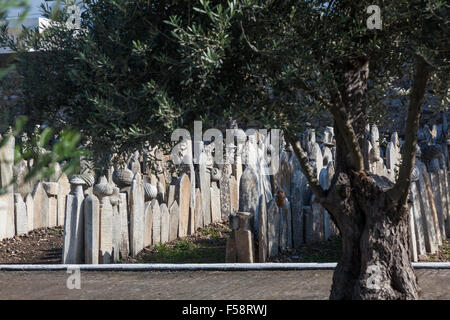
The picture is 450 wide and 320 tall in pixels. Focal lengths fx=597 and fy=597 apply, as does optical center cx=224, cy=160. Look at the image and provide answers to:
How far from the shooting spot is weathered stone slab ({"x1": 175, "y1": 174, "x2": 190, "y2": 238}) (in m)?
8.16

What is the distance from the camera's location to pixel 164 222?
7.85m

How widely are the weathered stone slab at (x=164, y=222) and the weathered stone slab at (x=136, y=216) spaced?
452mm

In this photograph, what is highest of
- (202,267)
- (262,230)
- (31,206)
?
(31,206)

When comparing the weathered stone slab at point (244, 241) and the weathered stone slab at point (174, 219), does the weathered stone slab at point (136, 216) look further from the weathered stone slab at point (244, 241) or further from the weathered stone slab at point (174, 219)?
the weathered stone slab at point (244, 241)

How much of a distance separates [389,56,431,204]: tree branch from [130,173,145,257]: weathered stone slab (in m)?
3.54

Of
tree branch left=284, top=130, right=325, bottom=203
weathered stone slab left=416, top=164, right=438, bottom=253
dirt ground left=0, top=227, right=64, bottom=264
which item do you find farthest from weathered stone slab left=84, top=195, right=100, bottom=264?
weathered stone slab left=416, top=164, right=438, bottom=253

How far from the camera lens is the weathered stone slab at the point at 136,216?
7164 mm

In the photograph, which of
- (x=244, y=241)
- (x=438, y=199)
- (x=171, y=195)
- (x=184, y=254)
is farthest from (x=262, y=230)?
(x=438, y=199)

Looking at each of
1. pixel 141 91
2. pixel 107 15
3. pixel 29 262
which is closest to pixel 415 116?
pixel 141 91

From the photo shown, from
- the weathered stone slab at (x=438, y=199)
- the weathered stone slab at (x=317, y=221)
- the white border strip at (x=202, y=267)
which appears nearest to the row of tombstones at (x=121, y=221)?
the white border strip at (x=202, y=267)

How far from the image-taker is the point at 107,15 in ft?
14.5

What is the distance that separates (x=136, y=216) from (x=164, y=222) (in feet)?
2.26

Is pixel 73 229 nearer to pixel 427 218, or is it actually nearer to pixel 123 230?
pixel 123 230
